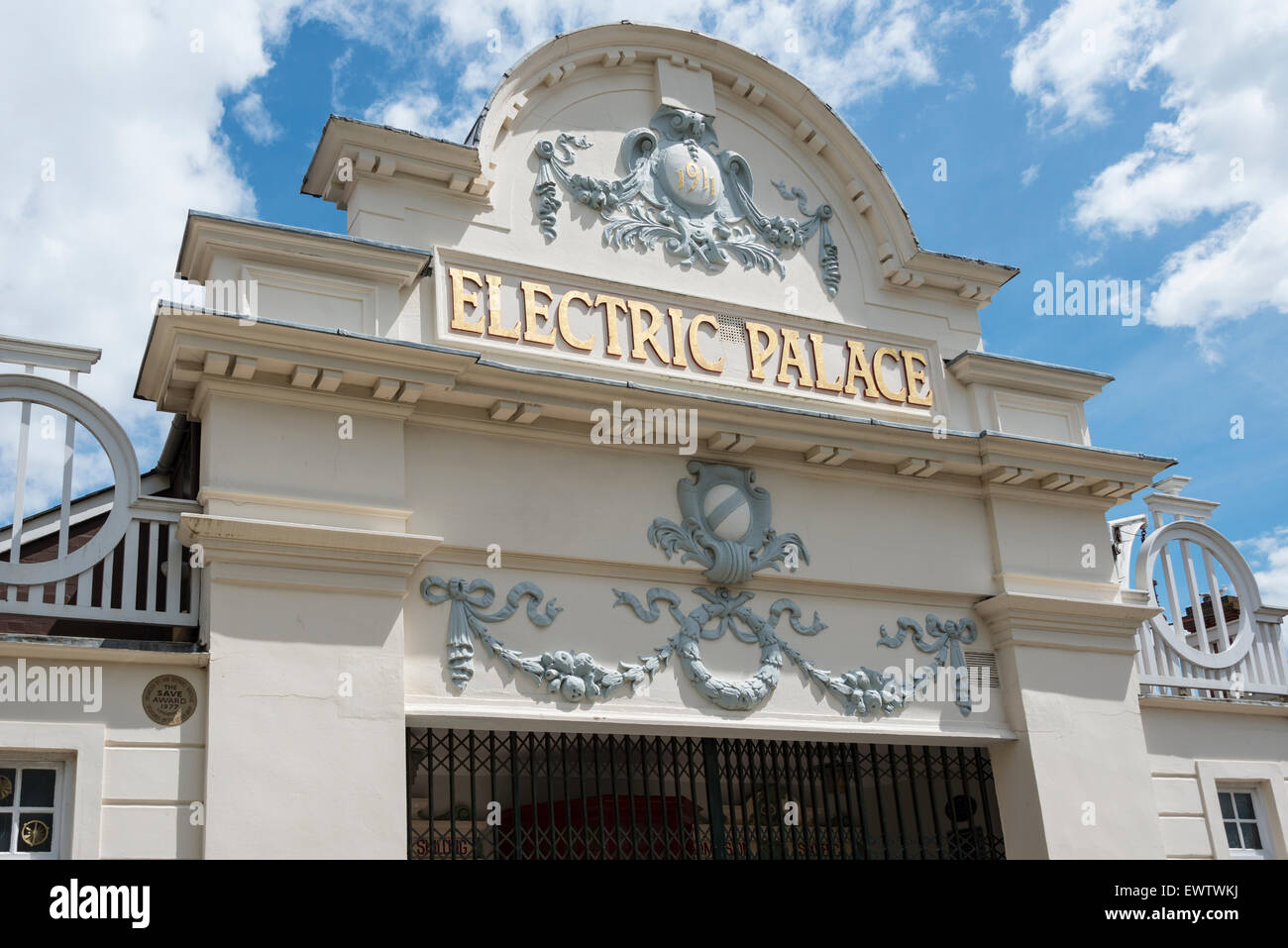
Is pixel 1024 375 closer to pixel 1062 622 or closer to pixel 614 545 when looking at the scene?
pixel 1062 622

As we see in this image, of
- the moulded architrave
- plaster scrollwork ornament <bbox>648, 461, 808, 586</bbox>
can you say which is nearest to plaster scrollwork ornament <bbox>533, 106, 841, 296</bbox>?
plaster scrollwork ornament <bbox>648, 461, 808, 586</bbox>

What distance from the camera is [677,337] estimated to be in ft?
37.7

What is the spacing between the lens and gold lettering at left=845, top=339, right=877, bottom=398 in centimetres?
1220

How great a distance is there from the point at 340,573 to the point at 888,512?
509 centimetres

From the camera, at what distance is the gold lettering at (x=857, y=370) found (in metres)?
12.2

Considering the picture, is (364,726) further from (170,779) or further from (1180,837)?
(1180,837)

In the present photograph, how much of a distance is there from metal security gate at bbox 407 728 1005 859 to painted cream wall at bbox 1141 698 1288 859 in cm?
173

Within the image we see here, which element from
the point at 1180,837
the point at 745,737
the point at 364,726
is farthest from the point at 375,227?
the point at 1180,837

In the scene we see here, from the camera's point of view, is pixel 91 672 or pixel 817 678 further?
pixel 817 678

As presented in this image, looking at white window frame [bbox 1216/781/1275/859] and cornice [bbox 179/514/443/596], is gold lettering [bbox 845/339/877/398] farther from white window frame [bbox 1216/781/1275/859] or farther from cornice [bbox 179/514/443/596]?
white window frame [bbox 1216/781/1275/859]

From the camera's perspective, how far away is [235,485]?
9172mm
